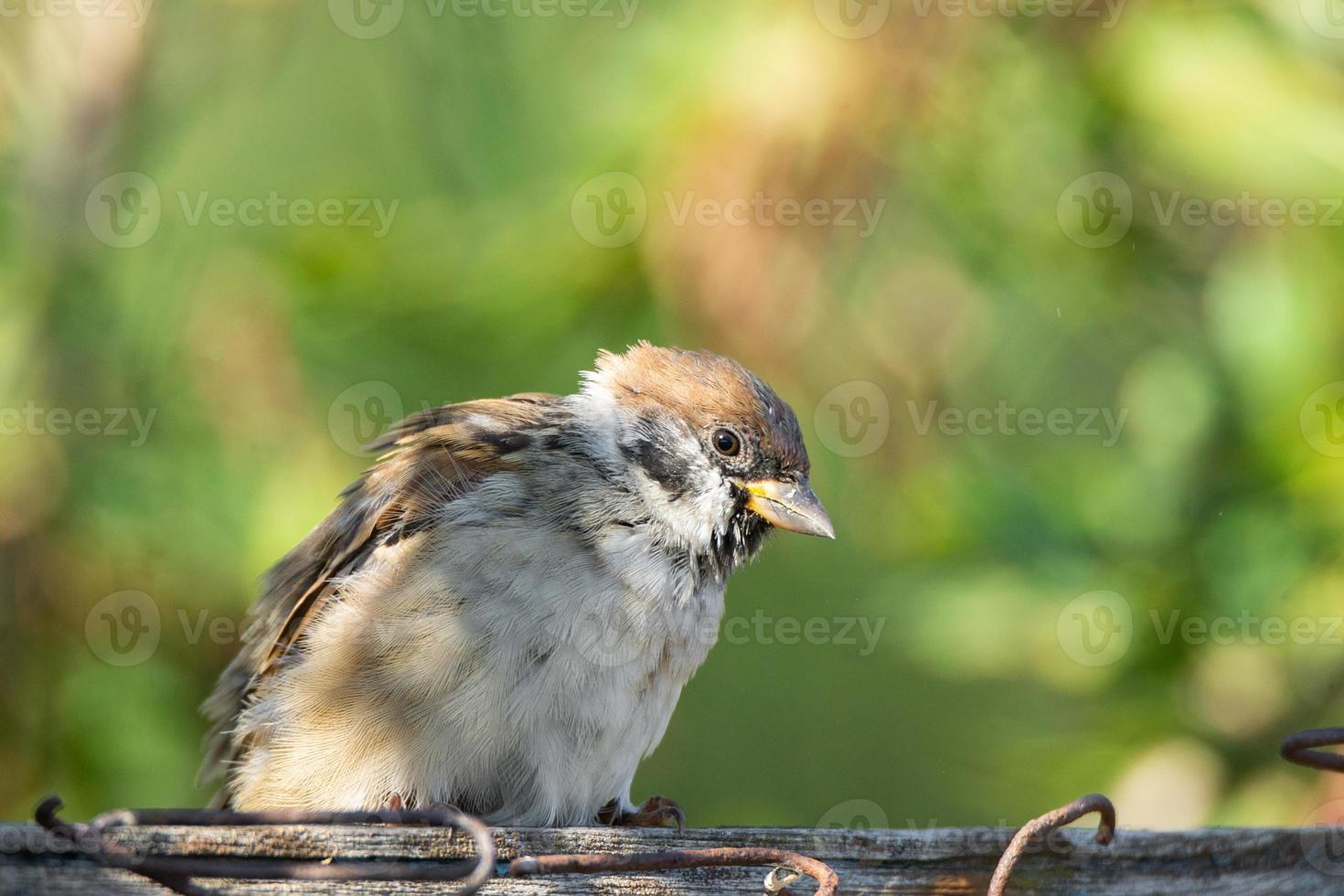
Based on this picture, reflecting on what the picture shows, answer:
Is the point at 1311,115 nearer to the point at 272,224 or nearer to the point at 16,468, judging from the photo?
the point at 272,224

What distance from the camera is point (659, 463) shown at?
3480mm

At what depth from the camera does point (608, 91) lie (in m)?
3.85

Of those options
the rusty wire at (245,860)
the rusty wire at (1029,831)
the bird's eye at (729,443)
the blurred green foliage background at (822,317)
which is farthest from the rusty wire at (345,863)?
the blurred green foliage background at (822,317)

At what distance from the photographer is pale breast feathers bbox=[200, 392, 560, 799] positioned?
3.42 meters

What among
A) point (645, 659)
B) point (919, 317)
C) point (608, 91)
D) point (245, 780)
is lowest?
point (245, 780)

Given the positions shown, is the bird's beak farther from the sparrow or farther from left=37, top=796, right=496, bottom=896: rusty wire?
left=37, top=796, right=496, bottom=896: rusty wire

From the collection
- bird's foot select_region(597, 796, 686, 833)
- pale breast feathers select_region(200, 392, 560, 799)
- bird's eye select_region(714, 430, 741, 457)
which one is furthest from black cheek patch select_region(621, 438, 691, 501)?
bird's foot select_region(597, 796, 686, 833)

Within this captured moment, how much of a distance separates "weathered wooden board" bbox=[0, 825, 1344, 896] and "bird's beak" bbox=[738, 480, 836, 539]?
1.13 meters

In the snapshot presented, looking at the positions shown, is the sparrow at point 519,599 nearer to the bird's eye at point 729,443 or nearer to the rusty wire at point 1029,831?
the bird's eye at point 729,443

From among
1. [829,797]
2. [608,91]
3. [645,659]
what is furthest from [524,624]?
[829,797]

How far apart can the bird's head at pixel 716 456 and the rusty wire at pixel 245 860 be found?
4.76 ft

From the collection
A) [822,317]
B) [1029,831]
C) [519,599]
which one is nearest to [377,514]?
[519,599]

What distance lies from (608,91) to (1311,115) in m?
1.82

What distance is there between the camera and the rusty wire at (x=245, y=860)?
169 centimetres
